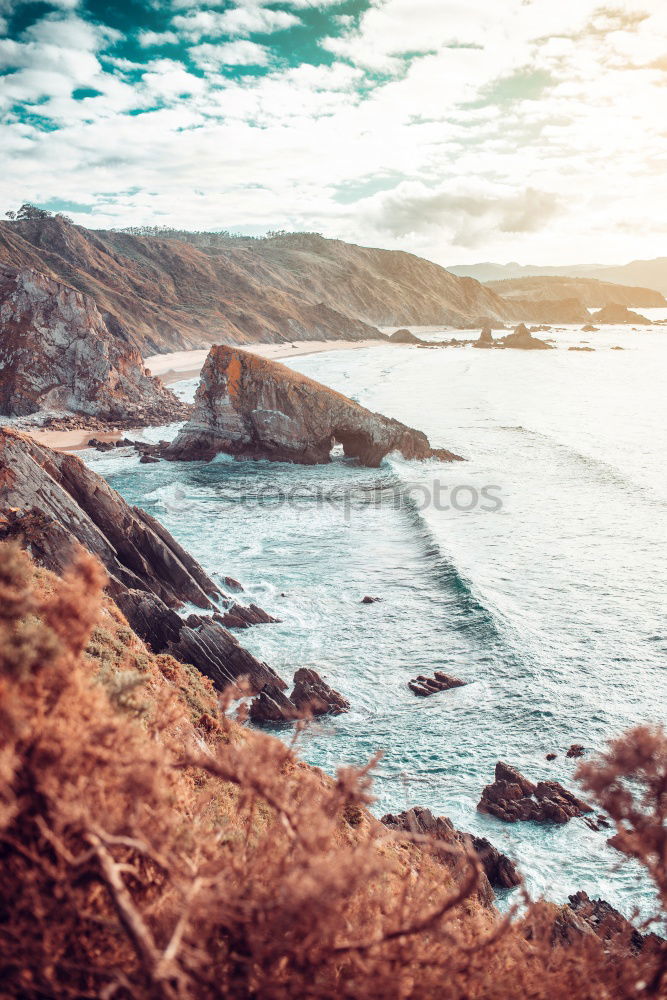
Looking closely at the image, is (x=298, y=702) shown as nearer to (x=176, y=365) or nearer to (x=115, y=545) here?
(x=115, y=545)

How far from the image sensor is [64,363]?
51.5 m

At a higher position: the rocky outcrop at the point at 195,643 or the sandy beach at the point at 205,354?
the sandy beach at the point at 205,354

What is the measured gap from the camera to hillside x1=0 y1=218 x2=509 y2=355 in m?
94.1

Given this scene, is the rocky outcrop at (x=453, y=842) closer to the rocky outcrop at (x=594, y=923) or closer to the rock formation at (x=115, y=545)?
the rocky outcrop at (x=594, y=923)

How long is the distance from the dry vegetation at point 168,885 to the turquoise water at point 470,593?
6.92ft

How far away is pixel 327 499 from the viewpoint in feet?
108

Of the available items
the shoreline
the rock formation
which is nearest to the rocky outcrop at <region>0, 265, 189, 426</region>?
the shoreline

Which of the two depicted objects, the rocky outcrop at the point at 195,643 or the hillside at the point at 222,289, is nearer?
the rocky outcrop at the point at 195,643

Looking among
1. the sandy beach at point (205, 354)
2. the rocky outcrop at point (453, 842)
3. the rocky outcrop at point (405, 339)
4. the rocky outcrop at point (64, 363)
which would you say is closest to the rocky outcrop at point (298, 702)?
the rocky outcrop at point (453, 842)

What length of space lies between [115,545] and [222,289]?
123m

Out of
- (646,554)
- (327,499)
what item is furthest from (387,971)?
(327,499)

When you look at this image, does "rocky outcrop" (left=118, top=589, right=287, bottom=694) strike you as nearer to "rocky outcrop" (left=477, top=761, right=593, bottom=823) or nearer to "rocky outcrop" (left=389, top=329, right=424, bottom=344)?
"rocky outcrop" (left=477, top=761, right=593, bottom=823)

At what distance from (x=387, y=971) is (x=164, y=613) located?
12.5 metres

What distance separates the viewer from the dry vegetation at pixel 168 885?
4031 millimetres
